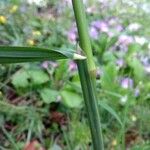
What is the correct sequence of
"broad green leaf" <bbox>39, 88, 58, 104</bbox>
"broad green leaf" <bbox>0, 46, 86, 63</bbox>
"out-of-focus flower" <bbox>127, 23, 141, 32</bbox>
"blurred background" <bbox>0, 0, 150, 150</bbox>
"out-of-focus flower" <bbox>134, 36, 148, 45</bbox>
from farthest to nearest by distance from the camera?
"out-of-focus flower" <bbox>127, 23, 141, 32</bbox> < "out-of-focus flower" <bbox>134, 36, 148, 45</bbox> < "broad green leaf" <bbox>39, 88, 58, 104</bbox> < "blurred background" <bbox>0, 0, 150, 150</bbox> < "broad green leaf" <bbox>0, 46, 86, 63</bbox>

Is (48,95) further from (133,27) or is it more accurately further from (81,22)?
(81,22)

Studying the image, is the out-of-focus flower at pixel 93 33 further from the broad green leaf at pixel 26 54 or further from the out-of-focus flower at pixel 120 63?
the broad green leaf at pixel 26 54

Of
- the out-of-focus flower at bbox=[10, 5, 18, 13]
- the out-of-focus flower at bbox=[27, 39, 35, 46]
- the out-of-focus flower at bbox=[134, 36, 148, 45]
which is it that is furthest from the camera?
the out-of-focus flower at bbox=[134, 36, 148, 45]

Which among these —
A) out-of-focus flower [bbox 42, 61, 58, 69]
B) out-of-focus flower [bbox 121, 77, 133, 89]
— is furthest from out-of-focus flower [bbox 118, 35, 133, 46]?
out-of-focus flower [bbox 42, 61, 58, 69]

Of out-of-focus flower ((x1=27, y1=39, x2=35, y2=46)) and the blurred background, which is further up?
out-of-focus flower ((x1=27, y1=39, x2=35, y2=46))

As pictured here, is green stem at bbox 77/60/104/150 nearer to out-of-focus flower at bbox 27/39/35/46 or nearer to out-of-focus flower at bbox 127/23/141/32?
out-of-focus flower at bbox 27/39/35/46

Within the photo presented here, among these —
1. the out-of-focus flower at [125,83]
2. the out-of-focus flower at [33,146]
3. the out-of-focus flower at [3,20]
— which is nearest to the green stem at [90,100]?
the out-of-focus flower at [33,146]
